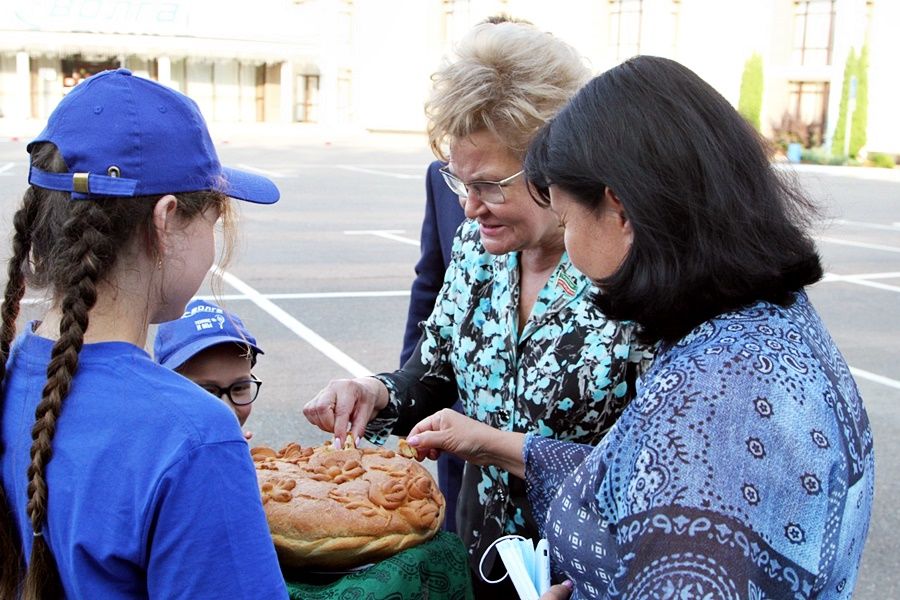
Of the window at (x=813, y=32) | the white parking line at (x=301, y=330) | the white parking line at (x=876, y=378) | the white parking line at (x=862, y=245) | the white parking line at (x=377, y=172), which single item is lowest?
the white parking line at (x=377, y=172)

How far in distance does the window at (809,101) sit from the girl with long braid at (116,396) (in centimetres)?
4387

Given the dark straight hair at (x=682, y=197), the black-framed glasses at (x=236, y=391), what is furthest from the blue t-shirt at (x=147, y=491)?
the black-framed glasses at (x=236, y=391)

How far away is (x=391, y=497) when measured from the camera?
2182mm

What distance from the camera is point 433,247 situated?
148 inches

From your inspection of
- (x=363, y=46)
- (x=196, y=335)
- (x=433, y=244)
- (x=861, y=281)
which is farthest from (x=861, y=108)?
(x=196, y=335)

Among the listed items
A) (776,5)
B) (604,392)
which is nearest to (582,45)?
(776,5)

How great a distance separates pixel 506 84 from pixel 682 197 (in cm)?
113

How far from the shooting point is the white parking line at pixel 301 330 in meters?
7.42

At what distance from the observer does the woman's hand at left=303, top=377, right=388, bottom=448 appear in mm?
2646

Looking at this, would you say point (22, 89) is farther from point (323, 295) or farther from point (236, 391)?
point (236, 391)

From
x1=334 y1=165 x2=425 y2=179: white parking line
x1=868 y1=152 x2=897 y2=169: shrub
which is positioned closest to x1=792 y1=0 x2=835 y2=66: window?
x1=868 y1=152 x2=897 y2=169: shrub

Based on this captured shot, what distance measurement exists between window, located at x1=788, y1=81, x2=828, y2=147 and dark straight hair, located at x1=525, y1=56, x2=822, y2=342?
142 feet

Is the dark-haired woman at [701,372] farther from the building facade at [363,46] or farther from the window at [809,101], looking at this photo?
the window at [809,101]

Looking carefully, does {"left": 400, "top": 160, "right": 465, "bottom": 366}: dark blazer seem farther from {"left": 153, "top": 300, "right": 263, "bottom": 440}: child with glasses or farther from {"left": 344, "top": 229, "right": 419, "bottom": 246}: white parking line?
{"left": 344, "top": 229, "right": 419, "bottom": 246}: white parking line
